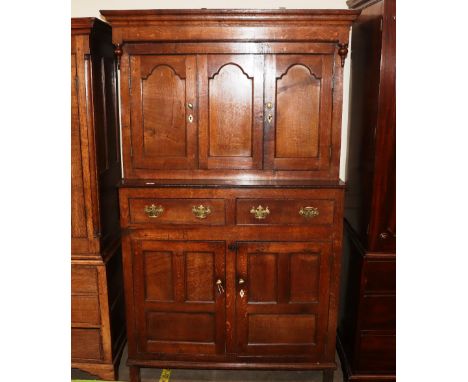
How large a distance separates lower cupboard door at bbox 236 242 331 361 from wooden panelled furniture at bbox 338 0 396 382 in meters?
0.24

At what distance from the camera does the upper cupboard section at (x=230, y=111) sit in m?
2.06

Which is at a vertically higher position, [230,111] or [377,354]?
[230,111]

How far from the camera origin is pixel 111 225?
8.14 feet

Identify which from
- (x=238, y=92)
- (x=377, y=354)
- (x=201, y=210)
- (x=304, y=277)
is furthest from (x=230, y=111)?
(x=377, y=354)

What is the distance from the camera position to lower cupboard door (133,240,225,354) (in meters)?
2.21

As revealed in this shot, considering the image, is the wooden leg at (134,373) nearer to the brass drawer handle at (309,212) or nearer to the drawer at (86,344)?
the drawer at (86,344)

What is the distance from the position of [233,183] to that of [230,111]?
396mm

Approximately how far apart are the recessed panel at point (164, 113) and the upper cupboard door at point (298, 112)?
0.48m

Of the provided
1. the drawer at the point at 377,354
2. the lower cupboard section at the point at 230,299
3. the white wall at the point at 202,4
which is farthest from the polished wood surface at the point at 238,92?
the drawer at the point at 377,354

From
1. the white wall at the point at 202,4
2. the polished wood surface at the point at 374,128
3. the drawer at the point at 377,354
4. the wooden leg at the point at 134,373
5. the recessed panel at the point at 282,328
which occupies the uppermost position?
the white wall at the point at 202,4

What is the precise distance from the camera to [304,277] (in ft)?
7.29

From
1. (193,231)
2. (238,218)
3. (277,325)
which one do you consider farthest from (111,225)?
(277,325)

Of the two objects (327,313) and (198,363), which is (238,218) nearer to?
(327,313)

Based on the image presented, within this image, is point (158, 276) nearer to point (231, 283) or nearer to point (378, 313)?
point (231, 283)
